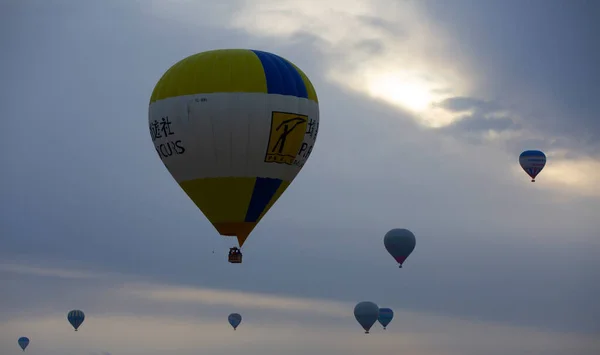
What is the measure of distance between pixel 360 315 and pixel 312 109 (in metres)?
44.4

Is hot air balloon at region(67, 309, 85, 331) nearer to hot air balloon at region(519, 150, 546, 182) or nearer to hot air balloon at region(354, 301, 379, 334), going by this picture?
hot air balloon at region(354, 301, 379, 334)

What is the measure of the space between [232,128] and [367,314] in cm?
4679

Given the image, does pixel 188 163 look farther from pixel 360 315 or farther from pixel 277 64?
pixel 360 315

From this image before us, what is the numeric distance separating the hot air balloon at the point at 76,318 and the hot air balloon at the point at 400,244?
96.5 feet

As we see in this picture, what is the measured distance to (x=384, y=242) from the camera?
88875 millimetres

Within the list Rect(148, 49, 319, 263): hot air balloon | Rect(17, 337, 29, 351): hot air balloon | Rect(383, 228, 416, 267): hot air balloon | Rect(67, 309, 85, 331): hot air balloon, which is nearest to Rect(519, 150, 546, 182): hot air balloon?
Rect(383, 228, 416, 267): hot air balloon

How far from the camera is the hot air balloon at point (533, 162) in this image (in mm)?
85125

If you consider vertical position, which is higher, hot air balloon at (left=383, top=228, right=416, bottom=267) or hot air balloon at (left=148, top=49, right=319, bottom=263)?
hot air balloon at (left=383, top=228, right=416, bottom=267)

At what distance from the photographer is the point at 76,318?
10238 centimetres

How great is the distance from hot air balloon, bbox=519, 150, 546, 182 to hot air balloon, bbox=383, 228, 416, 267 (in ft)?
31.8

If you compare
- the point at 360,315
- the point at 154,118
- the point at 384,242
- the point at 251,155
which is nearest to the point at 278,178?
the point at 251,155

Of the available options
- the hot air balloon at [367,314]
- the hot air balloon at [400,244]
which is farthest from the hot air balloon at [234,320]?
the hot air balloon at [400,244]

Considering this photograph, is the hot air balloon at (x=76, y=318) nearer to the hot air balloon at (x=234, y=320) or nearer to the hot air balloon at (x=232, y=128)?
the hot air balloon at (x=234, y=320)

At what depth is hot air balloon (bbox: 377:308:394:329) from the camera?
328 ft
